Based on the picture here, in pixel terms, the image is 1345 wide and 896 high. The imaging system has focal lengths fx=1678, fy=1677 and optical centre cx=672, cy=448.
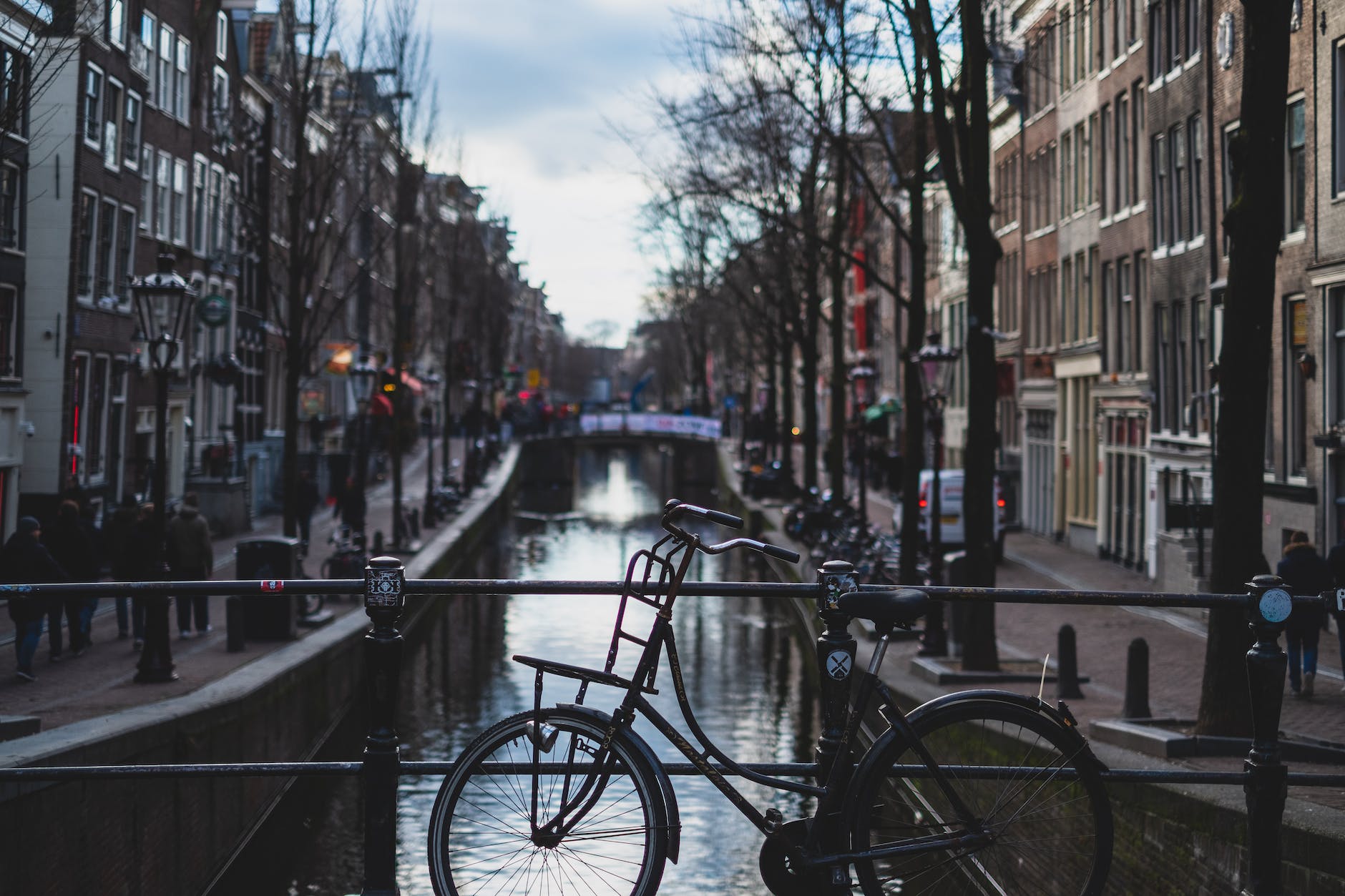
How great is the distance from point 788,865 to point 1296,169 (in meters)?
22.8

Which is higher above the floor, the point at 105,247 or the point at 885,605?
the point at 105,247

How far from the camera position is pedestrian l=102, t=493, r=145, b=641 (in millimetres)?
20875

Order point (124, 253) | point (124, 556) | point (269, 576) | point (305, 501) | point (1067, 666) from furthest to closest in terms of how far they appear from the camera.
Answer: point (124, 253)
point (305, 501)
point (124, 556)
point (269, 576)
point (1067, 666)

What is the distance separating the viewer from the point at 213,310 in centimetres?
3906

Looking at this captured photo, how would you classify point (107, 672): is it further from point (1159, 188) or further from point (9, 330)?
point (1159, 188)

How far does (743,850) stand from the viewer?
1369cm

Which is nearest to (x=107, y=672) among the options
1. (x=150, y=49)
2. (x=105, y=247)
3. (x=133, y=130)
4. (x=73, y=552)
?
(x=73, y=552)

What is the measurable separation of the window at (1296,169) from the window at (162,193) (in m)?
26.8

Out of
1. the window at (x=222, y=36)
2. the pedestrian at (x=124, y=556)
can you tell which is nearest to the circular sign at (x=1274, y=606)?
the pedestrian at (x=124, y=556)

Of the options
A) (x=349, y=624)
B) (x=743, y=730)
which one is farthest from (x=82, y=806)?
(x=349, y=624)

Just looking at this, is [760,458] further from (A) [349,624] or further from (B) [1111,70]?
(A) [349,624]

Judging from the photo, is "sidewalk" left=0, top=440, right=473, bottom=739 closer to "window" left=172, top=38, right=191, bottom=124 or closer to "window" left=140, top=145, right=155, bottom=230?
"window" left=140, top=145, right=155, bottom=230

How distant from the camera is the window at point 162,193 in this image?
41.1 m

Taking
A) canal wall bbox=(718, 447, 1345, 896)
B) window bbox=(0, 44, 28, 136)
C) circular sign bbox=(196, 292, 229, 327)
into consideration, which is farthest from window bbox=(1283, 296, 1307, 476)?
circular sign bbox=(196, 292, 229, 327)
